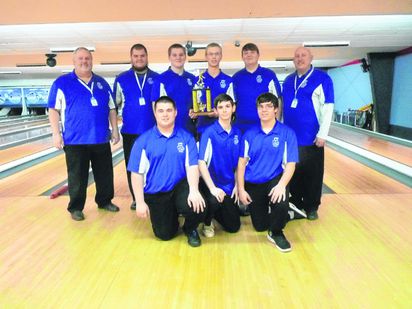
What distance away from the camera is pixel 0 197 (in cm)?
328

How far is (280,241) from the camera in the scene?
2.08 metres

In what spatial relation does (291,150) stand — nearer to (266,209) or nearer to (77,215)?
(266,209)

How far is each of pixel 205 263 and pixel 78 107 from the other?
56.5 inches

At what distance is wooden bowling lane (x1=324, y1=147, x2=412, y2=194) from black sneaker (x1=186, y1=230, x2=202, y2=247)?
5.91 ft

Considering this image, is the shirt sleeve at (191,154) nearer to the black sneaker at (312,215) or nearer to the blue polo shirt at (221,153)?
the blue polo shirt at (221,153)

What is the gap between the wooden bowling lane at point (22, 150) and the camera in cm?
537

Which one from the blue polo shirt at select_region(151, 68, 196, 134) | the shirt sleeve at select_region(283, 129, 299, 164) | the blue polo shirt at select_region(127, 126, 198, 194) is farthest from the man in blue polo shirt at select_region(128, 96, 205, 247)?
the shirt sleeve at select_region(283, 129, 299, 164)

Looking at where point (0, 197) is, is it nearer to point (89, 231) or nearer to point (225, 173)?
point (89, 231)

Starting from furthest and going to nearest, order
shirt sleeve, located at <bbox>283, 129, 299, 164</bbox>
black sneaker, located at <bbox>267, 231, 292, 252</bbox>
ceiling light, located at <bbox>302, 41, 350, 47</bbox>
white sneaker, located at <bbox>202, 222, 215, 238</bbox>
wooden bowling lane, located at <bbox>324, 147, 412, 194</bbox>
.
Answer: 1. ceiling light, located at <bbox>302, 41, 350, 47</bbox>
2. wooden bowling lane, located at <bbox>324, 147, 412, 194</bbox>
3. white sneaker, located at <bbox>202, 222, 215, 238</bbox>
4. shirt sleeve, located at <bbox>283, 129, 299, 164</bbox>
5. black sneaker, located at <bbox>267, 231, 292, 252</bbox>

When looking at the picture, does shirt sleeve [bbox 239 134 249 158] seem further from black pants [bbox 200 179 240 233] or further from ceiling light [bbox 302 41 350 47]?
ceiling light [bbox 302 41 350 47]

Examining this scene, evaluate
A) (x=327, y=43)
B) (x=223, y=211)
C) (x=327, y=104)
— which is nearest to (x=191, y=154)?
(x=223, y=211)

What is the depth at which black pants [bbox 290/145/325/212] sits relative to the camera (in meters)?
2.50

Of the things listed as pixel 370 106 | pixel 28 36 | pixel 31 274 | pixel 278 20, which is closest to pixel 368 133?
pixel 370 106

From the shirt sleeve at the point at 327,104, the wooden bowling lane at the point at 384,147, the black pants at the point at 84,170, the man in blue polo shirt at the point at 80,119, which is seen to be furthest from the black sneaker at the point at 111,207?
the wooden bowling lane at the point at 384,147
